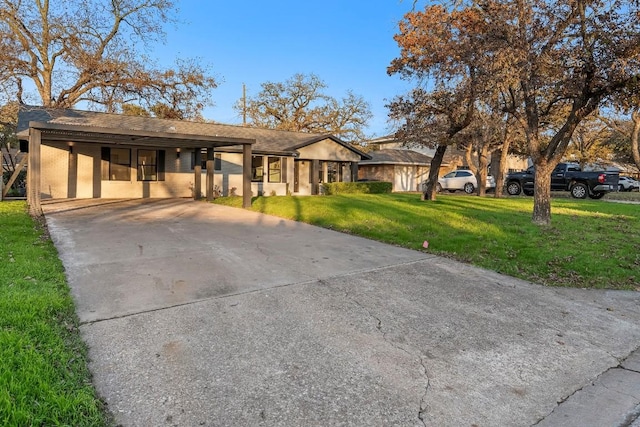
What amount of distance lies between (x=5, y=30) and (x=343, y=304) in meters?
23.4

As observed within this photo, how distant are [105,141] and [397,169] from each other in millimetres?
22455

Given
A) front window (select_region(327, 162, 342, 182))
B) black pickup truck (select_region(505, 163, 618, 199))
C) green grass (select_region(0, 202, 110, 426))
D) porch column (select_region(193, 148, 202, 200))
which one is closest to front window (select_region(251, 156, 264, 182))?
porch column (select_region(193, 148, 202, 200))

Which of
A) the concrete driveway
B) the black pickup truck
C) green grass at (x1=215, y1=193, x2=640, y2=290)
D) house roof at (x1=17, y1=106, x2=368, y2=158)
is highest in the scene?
house roof at (x1=17, y1=106, x2=368, y2=158)

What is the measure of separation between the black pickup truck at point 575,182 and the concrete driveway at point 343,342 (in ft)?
58.0

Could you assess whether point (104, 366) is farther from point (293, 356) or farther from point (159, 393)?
point (293, 356)

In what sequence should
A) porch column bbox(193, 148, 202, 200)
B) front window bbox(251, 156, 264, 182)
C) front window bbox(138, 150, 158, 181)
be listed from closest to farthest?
porch column bbox(193, 148, 202, 200), front window bbox(138, 150, 158, 181), front window bbox(251, 156, 264, 182)

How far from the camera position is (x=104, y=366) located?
3.02 meters

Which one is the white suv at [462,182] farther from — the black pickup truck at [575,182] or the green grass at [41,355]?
the green grass at [41,355]

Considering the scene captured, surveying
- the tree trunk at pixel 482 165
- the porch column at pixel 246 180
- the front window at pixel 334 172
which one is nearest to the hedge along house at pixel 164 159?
the porch column at pixel 246 180

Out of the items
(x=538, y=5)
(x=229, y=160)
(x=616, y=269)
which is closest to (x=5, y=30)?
(x=229, y=160)

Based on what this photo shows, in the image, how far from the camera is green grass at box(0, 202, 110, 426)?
2.29 metres

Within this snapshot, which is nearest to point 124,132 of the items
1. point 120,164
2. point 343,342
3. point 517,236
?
point 120,164

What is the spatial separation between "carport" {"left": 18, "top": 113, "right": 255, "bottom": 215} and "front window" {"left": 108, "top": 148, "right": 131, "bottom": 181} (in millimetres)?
471

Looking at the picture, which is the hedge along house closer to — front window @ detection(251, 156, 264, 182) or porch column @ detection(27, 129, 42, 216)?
front window @ detection(251, 156, 264, 182)
